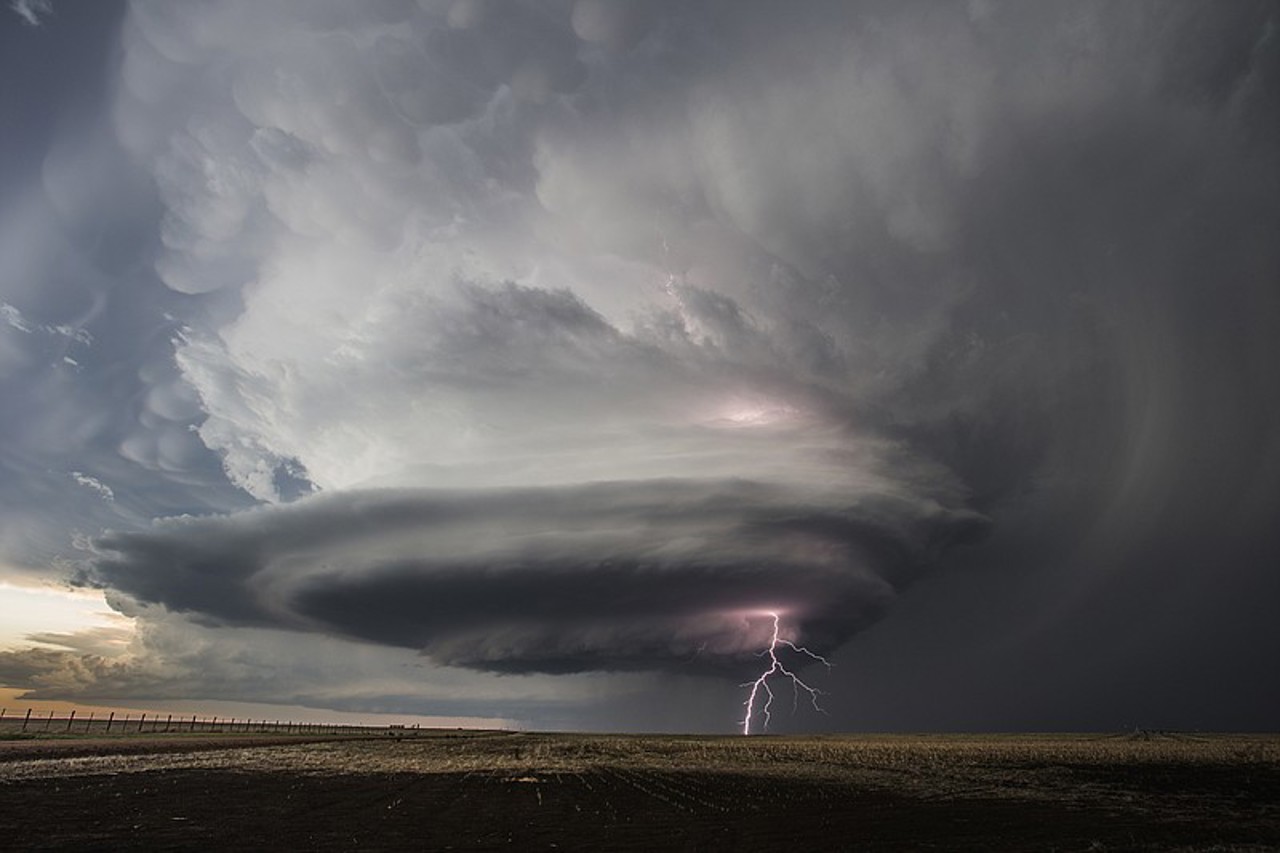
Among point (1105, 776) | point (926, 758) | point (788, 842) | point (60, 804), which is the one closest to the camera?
point (788, 842)

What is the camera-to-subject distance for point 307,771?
54.3m

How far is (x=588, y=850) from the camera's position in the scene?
24.3 m

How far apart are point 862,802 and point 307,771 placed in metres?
36.9

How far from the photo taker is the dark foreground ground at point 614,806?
2625cm

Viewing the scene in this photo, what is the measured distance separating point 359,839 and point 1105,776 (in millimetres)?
54952

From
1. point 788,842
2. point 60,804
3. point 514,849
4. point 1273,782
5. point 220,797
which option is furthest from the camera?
point 1273,782

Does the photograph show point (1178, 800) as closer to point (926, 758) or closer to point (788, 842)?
point (788, 842)

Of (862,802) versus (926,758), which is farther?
(926,758)

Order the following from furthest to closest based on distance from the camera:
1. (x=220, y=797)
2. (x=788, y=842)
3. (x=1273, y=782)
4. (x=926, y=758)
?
1. (x=926, y=758)
2. (x=1273, y=782)
3. (x=220, y=797)
4. (x=788, y=842)

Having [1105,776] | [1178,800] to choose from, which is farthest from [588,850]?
[1105,776]

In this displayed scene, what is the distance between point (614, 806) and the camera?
3628 centimetres

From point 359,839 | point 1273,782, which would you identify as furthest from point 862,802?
point 1273,782

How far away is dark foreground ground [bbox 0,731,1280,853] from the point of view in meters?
26.2

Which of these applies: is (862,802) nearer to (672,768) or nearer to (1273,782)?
(672,768)
